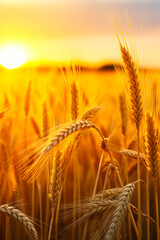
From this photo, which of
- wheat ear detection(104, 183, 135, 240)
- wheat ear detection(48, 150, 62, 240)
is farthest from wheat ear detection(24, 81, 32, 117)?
wheat ear detection(104, 183, 135, 240)

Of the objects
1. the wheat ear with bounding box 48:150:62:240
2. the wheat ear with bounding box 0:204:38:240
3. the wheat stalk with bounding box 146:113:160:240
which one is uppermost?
the wheat stalk with bounding box 146:113:160:240

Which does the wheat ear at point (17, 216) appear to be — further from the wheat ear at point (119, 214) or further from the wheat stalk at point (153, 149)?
the wheat stalk at point (153, 149)

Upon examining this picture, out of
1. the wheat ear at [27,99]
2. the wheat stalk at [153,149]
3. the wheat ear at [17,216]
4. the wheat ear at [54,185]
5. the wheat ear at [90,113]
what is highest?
the wheat ear at [27,99]

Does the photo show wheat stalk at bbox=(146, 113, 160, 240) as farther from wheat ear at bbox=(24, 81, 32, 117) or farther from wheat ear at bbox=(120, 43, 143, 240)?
wheat ear at bbox=(24, 81, 32, 117)

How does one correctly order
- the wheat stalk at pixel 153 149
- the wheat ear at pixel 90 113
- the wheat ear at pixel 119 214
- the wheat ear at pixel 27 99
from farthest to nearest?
the wheat ear at pixel 27 99 → the wheat ear at pixel 90 113 → the wheat stalk at pixel 153 149 → the wheat ear at pixel 119 214

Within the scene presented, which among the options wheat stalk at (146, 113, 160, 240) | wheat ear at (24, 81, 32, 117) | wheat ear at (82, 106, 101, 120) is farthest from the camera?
wheat ear at (24, 81, 32, 117)

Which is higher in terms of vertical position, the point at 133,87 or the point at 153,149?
the point at 133,87

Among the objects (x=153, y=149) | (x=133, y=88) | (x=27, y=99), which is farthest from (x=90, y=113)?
(x=27, y=99)

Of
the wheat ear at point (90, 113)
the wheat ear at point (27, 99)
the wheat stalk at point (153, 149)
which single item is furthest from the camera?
the wheat ear at point (27, 99)

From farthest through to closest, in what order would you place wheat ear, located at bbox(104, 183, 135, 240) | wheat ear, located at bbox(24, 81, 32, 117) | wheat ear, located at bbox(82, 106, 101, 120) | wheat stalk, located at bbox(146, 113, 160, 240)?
1. wheat ear, located at bbox(24, 81, 32, 117)
2. wheat ear, located at bbox(82, 106, 101, 120)
3. wheat stalk, located at bbox(146, 113, 160, 240)
4. wheat ear, located at bbox(104, 183, 135, 240)

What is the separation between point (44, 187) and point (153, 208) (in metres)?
0.95

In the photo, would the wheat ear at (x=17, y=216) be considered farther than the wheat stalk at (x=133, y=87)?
No

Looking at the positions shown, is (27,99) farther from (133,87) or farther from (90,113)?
(133,87)

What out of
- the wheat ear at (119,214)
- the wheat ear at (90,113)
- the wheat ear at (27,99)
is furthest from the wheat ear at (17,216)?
the wheat ear at (27,99)
